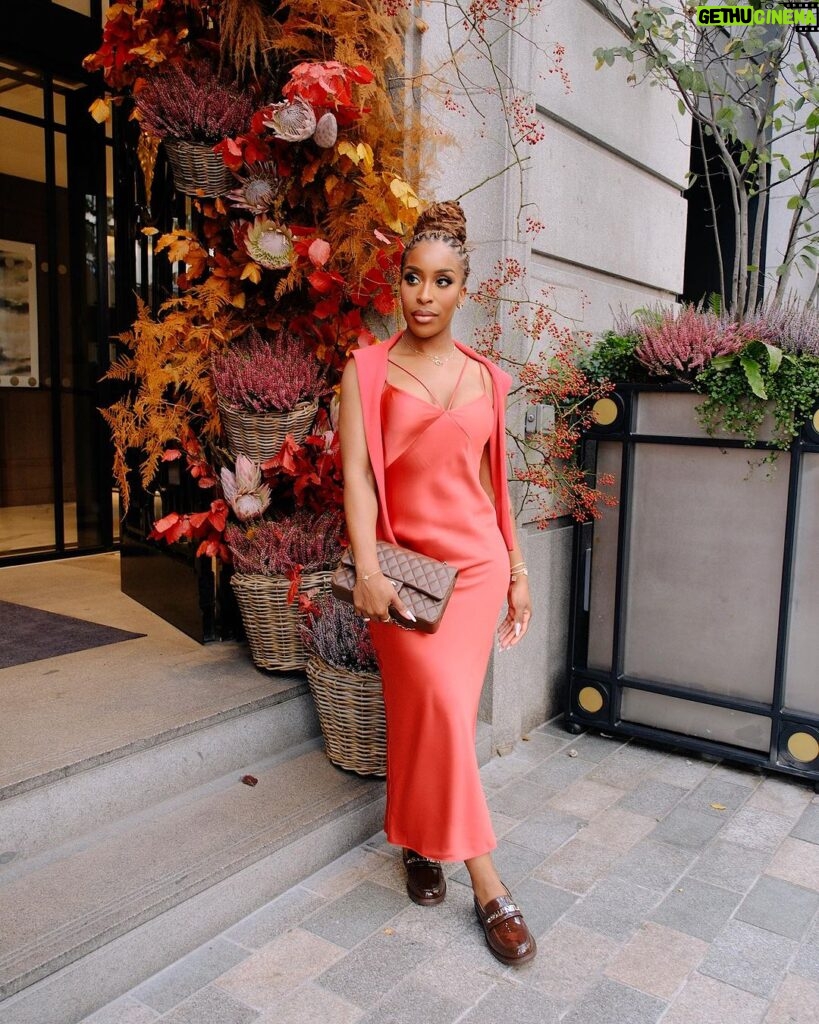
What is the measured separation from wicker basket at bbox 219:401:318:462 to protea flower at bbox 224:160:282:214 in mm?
820

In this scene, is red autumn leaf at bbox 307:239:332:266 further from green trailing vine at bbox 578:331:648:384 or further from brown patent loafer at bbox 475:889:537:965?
brown patent loafer at bbox 475:889:537:965

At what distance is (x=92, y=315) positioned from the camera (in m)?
6.78

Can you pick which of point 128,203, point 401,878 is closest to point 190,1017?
point 401,878

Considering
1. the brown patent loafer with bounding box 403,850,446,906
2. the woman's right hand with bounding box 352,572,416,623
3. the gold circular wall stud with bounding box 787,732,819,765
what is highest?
the woman's right hand with bounding box 352,572,416,623

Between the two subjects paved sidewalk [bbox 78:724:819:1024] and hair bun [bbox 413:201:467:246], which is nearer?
paved sidewalk [bbox 78:724:819:1024]

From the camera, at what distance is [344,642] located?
3.29m

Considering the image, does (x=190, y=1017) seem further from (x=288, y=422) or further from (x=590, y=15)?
(x=590, y=15)

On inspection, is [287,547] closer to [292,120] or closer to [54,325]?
[292,120]

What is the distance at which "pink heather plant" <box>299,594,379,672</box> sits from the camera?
3.27 meters

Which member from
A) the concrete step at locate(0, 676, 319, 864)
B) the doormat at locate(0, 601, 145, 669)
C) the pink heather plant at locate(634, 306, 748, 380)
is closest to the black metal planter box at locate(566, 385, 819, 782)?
the pink heather plant at locate(634, 306, 748, 380)

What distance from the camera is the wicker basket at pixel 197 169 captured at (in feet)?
11.7

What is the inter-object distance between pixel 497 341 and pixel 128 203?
243cm

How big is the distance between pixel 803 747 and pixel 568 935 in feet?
5.35

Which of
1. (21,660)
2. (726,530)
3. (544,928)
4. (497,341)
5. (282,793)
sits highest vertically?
(497,341)
